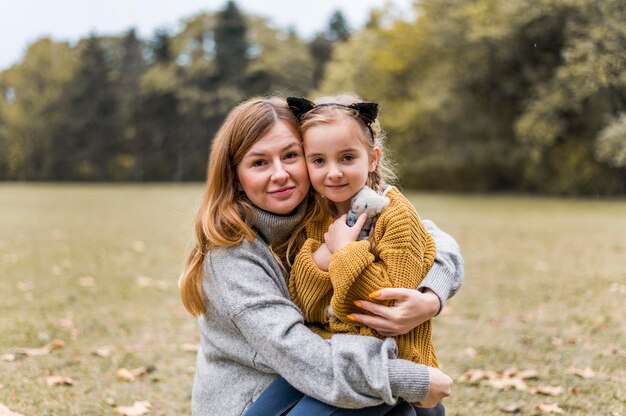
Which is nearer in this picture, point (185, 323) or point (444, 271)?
point (444, 271)

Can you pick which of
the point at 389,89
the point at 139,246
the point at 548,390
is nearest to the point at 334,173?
the point at 548,390

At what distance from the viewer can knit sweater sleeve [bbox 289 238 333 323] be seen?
224cm

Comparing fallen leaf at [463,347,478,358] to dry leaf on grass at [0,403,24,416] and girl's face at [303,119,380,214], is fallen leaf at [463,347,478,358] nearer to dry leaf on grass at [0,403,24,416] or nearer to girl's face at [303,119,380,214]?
girl's face at [303,119,380,214]

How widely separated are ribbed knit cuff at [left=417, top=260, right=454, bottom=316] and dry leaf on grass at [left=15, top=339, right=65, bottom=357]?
3.25m

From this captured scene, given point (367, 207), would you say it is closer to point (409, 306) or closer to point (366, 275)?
point (366, 275)

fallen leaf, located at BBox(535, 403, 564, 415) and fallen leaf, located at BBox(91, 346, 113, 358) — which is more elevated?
fallen leaf, located at BBox(535, 403, 564, 415)

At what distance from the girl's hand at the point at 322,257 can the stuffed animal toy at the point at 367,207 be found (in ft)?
0.40

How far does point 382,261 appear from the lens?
226 cm

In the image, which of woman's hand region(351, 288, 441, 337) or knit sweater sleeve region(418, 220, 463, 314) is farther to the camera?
knit sweater sleeve region(418, 220, 463, 314)

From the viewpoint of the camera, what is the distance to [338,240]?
2.25m

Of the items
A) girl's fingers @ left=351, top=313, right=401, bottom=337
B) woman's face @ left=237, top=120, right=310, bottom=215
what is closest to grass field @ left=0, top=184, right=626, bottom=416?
woman's face @ left=237, top=120, right=310, bottom=215

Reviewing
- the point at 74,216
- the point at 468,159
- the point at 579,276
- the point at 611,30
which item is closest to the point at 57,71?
the point at 468,159

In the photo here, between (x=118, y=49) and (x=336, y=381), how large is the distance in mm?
47065

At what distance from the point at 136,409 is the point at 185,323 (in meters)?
2.24
